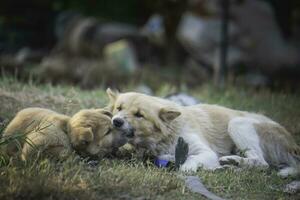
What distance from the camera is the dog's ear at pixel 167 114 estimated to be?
852 cm

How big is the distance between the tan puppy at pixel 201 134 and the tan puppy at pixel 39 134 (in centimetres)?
70

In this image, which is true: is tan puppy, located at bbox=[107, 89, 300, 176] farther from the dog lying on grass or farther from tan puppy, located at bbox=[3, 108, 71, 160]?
tan puppy, located at bbox=[3, 108, 71, 160]

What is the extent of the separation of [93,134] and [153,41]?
13.9m

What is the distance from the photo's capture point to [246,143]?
8.67 meters

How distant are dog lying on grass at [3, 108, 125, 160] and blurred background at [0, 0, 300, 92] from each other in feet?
27.6

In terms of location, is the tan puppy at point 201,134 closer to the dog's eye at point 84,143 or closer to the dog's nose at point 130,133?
the dog's nose at point 130,133

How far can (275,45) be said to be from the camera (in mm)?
19391

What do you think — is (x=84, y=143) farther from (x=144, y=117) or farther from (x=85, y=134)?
(x=144, y=117)

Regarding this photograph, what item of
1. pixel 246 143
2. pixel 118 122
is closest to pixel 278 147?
pixel 246 143

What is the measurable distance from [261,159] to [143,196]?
232 centimetres

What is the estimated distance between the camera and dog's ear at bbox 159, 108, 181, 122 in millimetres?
8516

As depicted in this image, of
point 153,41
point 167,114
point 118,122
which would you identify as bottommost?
point 153,41

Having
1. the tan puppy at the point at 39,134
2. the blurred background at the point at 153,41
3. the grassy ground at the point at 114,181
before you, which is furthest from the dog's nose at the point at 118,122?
the blurred background at the point at 153,41

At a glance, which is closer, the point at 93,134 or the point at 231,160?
the point at 93,134
